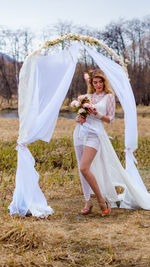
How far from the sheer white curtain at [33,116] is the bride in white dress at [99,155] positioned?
41 cm

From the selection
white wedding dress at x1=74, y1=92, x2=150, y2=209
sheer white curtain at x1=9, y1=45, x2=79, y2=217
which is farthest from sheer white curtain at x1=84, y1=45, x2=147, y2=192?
sheer white curtain at x1=9, y1=45, x2=79, y2=217

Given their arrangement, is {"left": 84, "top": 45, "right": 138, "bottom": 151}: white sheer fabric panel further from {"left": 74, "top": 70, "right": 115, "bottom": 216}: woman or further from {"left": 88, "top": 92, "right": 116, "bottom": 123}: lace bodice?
{"left": 88, "top": 92, "right": 116, "bottom": 123}: lace bodice

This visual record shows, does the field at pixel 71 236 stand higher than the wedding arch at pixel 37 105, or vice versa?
the wedding arch at pixel 37 105

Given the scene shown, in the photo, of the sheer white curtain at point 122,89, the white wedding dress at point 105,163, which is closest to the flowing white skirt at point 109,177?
the white wedding dress at point 105,163

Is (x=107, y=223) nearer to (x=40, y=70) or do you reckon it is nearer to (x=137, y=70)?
(x=40, y=70)

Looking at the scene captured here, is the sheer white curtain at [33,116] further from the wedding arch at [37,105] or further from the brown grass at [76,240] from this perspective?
the brown grass at [76,240]

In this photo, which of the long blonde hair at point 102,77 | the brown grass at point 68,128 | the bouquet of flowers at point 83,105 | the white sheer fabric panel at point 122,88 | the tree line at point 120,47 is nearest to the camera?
the bouquet of flowers at point 83,105

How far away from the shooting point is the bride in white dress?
4.78 m

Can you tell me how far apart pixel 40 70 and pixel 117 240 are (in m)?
2.40

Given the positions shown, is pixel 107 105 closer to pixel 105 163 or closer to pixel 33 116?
pixel 105 163

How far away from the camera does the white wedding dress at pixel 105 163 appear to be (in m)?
4.88

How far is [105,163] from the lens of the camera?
521cm

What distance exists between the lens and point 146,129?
1677 cm

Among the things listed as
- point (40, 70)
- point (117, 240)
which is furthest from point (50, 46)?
point (117, 240)
